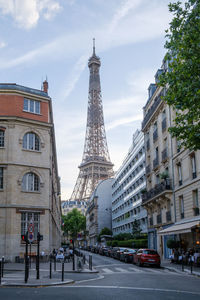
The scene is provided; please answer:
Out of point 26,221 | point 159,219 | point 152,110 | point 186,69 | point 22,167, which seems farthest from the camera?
point 152,110

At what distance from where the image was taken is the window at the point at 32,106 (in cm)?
3406

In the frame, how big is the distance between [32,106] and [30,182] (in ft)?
23.6

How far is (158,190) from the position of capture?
123ft

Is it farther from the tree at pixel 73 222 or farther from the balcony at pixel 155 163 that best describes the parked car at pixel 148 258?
the tree at pixel 73 222

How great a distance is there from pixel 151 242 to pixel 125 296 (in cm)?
3249

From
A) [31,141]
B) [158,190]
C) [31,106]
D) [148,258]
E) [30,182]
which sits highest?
[31,106]

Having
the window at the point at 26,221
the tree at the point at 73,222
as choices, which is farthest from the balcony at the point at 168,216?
the tree at the point at 73,222

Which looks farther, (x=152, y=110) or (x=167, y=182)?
(x=152, y=110)

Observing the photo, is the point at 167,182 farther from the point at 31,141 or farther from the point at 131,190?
the point at 131,190

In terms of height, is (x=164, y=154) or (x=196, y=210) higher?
(x=164, y=154)

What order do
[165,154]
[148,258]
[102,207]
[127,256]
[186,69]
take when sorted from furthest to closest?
1. [102,207]
2. [165,154]
3. [127,256]
4. [148,258]
5. [186,69]

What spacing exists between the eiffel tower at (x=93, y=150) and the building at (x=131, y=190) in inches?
1438

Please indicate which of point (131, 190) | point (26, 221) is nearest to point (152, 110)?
point (26, 221)

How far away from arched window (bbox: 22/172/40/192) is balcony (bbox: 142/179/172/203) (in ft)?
39.4
